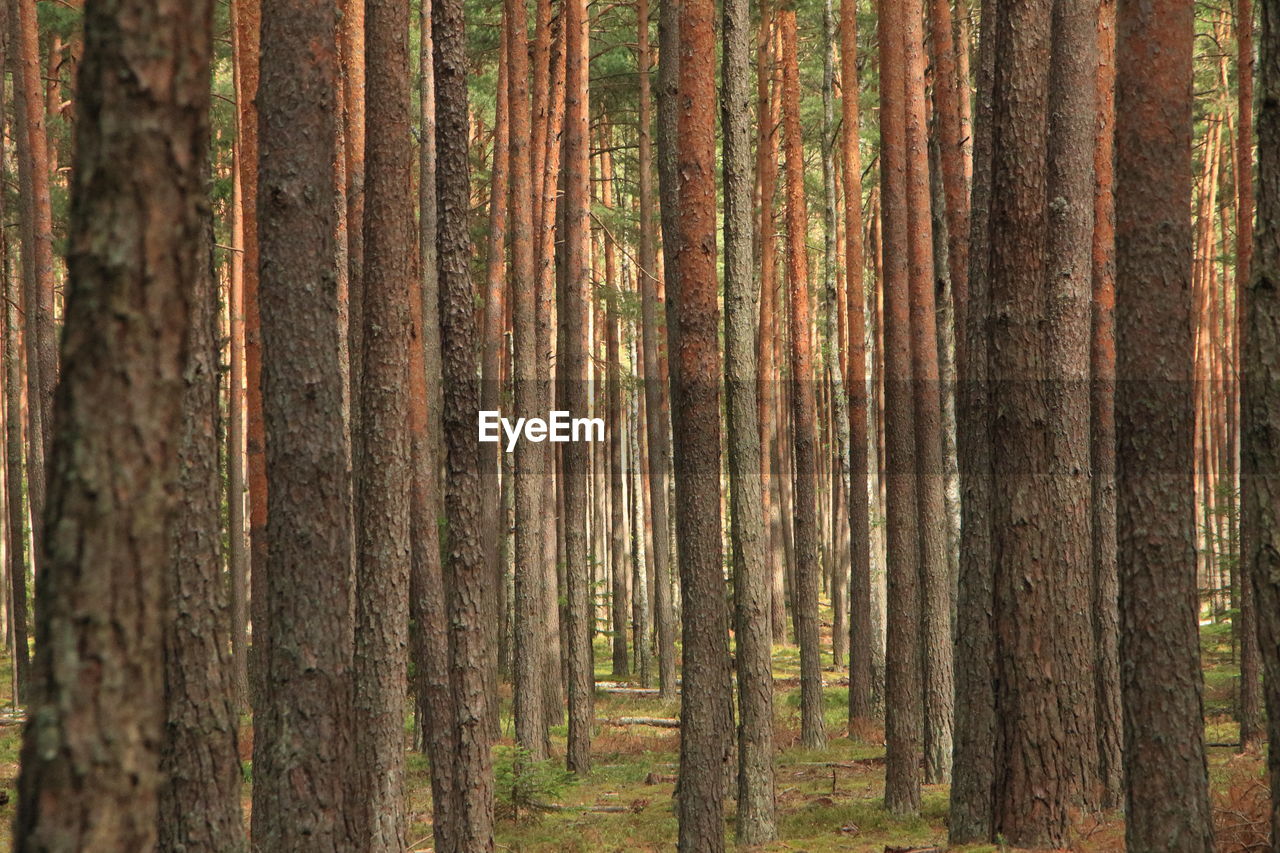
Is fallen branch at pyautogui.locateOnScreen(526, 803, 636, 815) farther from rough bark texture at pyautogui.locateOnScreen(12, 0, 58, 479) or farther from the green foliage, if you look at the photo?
rough bark texture at pyautogui.locateOnScreen(12, 0, 58, 479)

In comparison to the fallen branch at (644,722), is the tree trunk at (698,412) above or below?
above

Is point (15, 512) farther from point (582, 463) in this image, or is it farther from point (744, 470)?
point (744, 470)

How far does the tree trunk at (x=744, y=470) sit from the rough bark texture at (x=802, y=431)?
17.5 ft

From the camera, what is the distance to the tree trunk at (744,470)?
1016cm

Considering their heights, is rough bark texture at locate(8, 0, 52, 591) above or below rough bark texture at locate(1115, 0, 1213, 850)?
above

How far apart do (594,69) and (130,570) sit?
1998cm

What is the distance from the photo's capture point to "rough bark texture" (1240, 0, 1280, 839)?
15.2 ft

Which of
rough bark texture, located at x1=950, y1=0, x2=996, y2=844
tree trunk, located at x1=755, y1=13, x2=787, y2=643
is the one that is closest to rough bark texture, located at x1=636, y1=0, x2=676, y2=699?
tree trunk, located at x1=755, y1=13, x2=787, y2=643

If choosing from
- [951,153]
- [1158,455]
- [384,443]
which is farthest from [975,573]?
[951,153]

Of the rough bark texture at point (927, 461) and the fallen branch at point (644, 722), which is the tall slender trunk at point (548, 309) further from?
the rough bark texture at point (927, 461)

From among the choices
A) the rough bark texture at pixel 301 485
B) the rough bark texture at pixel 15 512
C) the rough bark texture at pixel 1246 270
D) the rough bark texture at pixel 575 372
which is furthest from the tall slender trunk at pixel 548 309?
the rough bark texture at pixel 1246 270

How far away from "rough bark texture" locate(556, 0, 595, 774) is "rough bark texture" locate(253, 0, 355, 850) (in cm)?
809

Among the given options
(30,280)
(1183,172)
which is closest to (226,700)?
(1183,172)

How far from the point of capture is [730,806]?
40.7 feet
